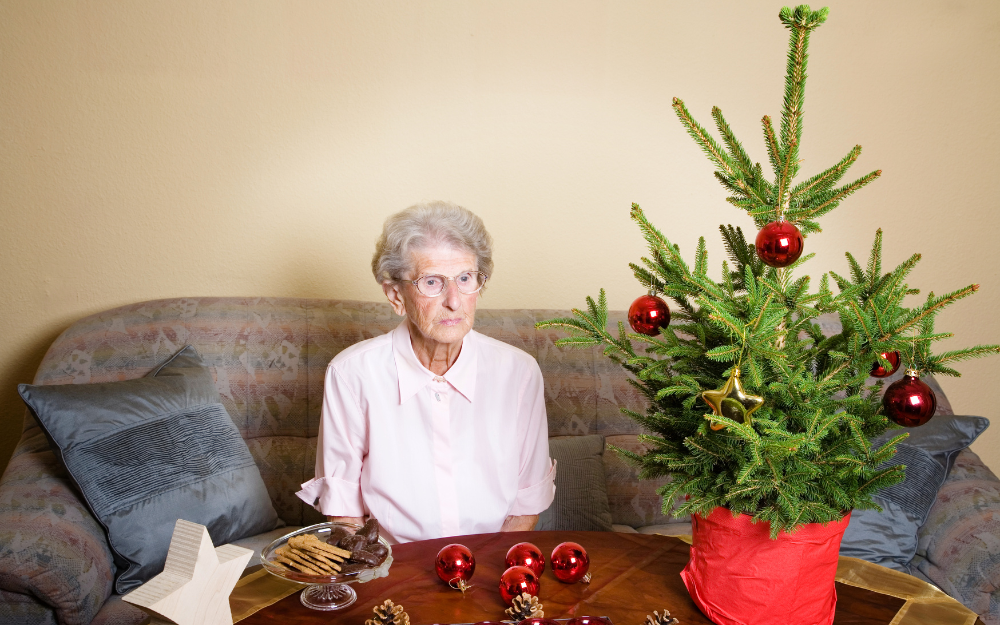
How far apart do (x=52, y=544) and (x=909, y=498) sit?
2280 millimetres

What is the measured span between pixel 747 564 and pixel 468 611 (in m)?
0.44

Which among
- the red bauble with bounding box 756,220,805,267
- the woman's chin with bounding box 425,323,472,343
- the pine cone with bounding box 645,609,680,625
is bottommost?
the pine cone with bounding box 645,609,680,625

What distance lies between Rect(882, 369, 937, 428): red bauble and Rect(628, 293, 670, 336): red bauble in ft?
1.11

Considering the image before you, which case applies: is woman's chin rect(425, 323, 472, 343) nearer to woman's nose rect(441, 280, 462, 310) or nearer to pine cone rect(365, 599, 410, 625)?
woman's nose rect(441, 280, 462, 310)

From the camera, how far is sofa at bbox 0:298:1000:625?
1.99 m

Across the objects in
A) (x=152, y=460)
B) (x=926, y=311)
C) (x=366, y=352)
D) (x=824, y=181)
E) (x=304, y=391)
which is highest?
(x=824, y=181)

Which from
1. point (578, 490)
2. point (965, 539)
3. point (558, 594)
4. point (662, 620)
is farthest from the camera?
point (578, 490)

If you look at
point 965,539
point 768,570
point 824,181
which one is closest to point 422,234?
point 824,181

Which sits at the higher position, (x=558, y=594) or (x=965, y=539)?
(x=558, y=594)

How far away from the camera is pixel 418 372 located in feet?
5.91

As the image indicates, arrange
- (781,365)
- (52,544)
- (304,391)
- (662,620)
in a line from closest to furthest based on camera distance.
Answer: (781,365) → (662,620) → (52,544) → (304,391)

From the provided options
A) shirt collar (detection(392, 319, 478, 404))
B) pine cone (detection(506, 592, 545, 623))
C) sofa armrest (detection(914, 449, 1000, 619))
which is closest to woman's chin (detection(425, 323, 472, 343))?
shirt collar (detection(392, 319, 478, 404))

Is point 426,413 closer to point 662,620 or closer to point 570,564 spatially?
point 570,564

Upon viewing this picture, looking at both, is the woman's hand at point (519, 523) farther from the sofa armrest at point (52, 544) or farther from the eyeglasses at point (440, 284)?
the sofa armrest at point (52, 544)
